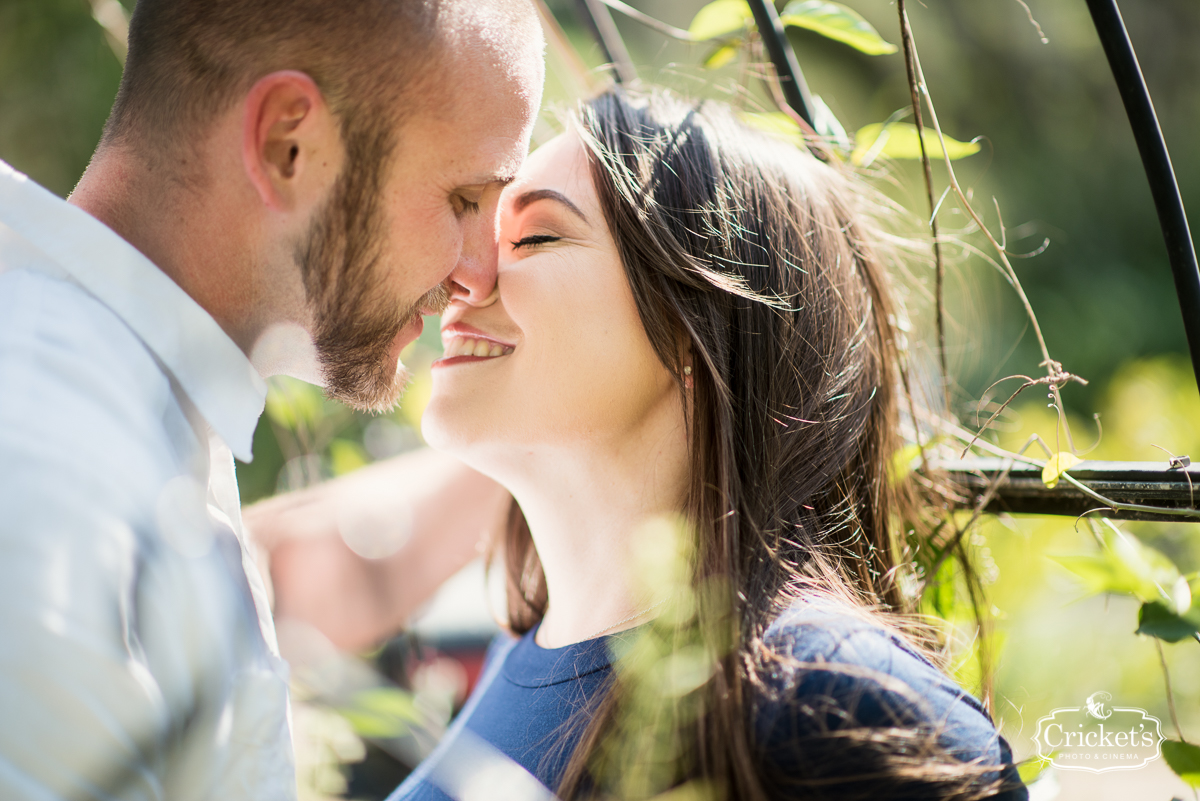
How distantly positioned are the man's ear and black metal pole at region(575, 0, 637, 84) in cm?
85

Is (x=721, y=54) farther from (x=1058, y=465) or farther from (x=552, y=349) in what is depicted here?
(x=1058, y=465)

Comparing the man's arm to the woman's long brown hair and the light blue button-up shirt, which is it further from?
the woman's long brown hair

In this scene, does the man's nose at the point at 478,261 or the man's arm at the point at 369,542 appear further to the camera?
the man's arm at the point at 369,542

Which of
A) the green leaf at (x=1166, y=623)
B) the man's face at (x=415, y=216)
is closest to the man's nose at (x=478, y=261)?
the man's face at (x=415, y=216)

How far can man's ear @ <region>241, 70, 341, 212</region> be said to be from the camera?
A: 4.31 feet

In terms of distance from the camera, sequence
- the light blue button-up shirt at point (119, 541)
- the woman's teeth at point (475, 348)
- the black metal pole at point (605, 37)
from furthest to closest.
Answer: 1. the black metal pole at point (605, 37)
2. the woman's teeth at point (475, 348)
3. the light blue button-up shirt at point (119, 541)

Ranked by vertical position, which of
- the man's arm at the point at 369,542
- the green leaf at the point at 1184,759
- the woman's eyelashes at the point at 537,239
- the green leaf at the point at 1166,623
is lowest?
the man's arm at the point at 369,542

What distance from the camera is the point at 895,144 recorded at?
1605 mm

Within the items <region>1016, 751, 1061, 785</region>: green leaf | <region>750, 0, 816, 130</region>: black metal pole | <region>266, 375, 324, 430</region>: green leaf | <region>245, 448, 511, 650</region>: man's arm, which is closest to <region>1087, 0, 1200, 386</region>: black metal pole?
<region>750, 0, 816, 130</region>: black metal pole

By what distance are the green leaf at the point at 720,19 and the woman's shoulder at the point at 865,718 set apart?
1267 millimetres

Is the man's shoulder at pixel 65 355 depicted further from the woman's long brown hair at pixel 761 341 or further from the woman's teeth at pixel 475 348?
the woman's long brown hair at pixel 761 341

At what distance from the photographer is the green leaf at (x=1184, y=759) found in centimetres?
112

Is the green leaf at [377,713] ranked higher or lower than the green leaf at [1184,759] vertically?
lower

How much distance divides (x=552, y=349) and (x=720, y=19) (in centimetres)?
83
